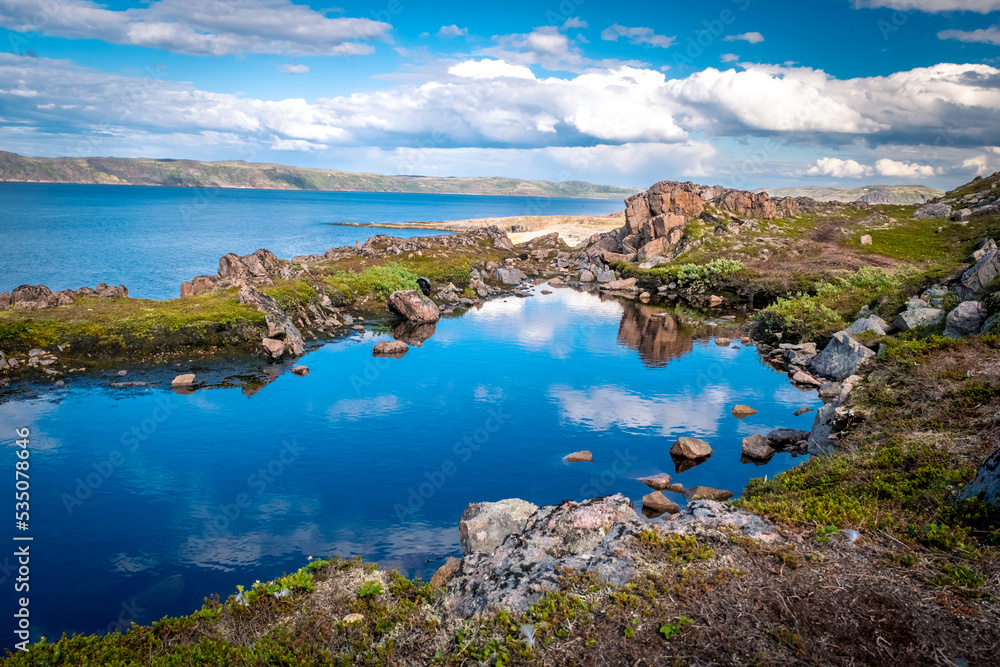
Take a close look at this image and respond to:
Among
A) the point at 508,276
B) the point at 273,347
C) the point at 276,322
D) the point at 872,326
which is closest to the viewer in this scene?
the point at 872,326

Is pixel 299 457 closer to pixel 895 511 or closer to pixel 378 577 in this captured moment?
pixel 378 577

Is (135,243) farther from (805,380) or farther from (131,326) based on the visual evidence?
(805,380)

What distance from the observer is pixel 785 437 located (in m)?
29.3

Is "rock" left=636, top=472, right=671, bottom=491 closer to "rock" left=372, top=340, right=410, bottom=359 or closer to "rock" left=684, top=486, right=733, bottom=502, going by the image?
"rock" left=684, top=486, right=733, bottom=502

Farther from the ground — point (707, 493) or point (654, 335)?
point (654, 335)

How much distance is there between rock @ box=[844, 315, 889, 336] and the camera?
Result: 3951cm

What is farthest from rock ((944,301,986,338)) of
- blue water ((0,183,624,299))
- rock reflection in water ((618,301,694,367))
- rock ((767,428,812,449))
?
blue water ((0,183,624,299))

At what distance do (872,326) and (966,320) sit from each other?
38.1ft

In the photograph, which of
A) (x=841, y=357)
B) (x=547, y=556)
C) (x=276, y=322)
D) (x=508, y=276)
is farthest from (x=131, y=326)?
(x=841, y=357)

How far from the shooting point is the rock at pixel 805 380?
39219 mm

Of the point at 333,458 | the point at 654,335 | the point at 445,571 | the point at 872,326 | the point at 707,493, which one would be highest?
the point at 872,326

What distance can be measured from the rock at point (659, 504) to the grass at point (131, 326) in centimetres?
3453

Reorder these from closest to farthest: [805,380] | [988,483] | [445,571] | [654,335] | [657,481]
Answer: [988,483] < [445,571] < [657,481] < [805,380] < [654,335]

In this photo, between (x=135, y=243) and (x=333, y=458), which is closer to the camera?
(x=333, y=458)
